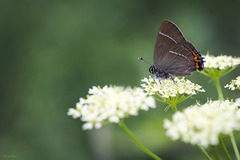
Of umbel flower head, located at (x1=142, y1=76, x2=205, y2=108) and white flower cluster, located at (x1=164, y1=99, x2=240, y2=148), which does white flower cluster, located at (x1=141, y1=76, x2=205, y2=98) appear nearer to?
umbel flower head, located at (x1=142, y1=76, x2=205, y2=108)

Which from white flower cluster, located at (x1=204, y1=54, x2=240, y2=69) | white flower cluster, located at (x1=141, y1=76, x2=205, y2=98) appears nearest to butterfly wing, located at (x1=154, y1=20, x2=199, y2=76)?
white flower cluster, located at (x1=204, y1=54, x2=240, y2=69)

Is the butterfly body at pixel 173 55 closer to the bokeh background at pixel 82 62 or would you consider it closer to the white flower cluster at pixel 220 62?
the white flower cluster at pixel 220 62

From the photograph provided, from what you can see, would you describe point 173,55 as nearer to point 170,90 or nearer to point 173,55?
point 173,55

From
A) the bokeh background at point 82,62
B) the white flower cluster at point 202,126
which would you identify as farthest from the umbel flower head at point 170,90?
the bokeh background at point 82,62

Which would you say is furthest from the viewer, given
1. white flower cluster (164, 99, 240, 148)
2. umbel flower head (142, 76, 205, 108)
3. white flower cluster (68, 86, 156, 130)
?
umbel flower head (142, 76, 205, 108)

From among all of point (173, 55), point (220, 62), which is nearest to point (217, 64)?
point (220, 62)

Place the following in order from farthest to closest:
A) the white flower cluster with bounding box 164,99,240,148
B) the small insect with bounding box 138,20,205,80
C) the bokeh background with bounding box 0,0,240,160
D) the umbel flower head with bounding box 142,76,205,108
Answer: the bokeh background with bounding box 0,0,240,160 → the small insect with bounding box 138,20,205,80 → the umbel flower head with bounding box 142,76,205,108 → the white flower cluster with bounding box 164,99,240,148

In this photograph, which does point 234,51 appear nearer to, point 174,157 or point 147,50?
point 147,50
